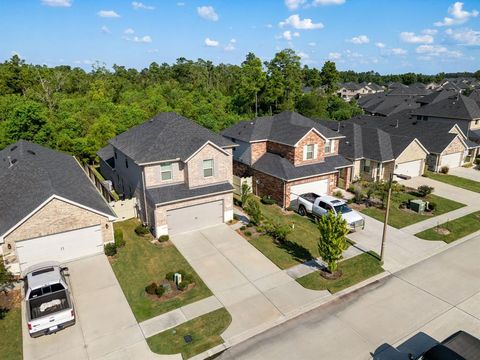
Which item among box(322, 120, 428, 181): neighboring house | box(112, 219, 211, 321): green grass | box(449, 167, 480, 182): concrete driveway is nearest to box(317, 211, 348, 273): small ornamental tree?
box(112, 219, 211, 321): green grass

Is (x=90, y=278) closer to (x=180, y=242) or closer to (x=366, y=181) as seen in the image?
(x=180, y=242)

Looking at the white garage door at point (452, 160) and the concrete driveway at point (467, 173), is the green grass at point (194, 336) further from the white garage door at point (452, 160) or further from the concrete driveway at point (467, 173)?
the white garage door at point (452, 160)

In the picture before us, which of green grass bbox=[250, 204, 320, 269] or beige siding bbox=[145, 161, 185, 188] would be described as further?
beige siding bbox=[145, 161, 185, 188]

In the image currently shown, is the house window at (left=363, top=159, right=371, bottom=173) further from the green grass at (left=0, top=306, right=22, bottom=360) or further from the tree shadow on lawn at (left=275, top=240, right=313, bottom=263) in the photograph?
the green grass at (left=0, top=306, right=22, bottom=360)

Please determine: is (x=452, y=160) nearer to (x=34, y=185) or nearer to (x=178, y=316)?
(x=178, y=316)

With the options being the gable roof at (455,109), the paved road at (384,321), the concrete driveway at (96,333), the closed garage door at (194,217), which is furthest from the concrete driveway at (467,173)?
the concrete driveway at (96,333)

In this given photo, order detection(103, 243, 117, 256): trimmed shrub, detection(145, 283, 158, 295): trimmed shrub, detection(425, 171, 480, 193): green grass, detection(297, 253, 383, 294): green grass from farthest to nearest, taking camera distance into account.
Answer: detection(425, 171, 480, 193): green grass < detection(103, 243, 117, 256): trimmed shrub < detection(297, 253, 383, 294): green grass < detection(145, 283, 158, 295): trimmed shrub

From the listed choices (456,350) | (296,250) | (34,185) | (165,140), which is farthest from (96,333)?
(456,350)
